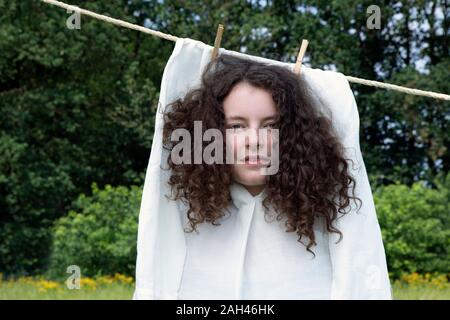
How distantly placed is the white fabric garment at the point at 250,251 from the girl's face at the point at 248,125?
67 mm

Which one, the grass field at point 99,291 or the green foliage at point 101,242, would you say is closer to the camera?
the grass field at point 99,291

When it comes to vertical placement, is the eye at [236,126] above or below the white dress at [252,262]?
above

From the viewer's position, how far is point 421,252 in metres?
5.60

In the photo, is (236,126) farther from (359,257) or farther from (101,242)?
(101,242)

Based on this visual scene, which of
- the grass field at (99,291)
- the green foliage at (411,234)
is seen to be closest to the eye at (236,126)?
the grass field at (99,291)

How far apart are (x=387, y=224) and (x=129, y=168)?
3336 mm

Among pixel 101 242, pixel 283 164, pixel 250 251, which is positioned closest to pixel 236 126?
pixel 283 164

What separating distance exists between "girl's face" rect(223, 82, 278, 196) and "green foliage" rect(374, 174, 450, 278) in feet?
13.4

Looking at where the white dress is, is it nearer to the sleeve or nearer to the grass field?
the sleeve

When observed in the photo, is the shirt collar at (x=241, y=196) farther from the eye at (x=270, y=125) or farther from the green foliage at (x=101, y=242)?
the green foliage at (x=101, y=242)

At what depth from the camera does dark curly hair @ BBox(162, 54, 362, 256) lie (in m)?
1.65

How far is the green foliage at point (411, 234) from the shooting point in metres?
5.60

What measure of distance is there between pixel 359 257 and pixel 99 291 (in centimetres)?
325

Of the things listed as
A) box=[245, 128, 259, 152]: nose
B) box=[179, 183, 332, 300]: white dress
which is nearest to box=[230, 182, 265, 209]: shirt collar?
box=[179, 183, 332, 300]: white dress
